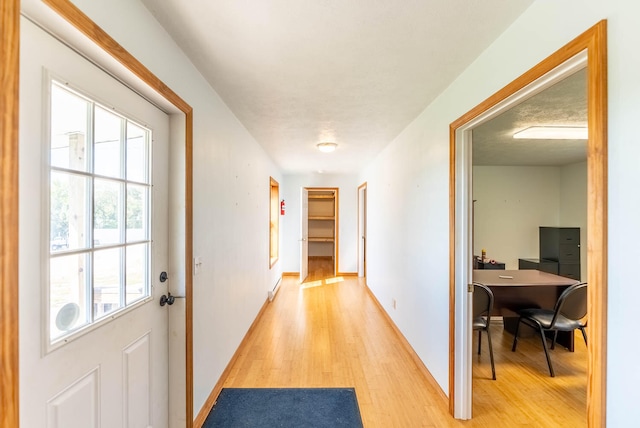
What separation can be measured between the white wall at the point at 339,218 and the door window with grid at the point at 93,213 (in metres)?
4.93

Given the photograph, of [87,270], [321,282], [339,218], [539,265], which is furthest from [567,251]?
[87,270]

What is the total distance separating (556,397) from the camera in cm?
215

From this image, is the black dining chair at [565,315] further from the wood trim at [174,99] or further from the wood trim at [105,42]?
the wood trim at [105,42]

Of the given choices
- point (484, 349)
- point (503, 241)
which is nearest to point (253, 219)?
point (484, 349)

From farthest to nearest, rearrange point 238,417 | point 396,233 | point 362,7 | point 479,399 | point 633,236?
point 396,233
point 479,399
point 238,417
point 362,7
point 633,236

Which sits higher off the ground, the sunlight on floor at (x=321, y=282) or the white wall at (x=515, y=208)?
the white wall at (x=515, y=208)

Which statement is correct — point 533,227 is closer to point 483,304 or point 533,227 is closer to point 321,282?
point 483,304

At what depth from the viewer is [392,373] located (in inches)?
96.3

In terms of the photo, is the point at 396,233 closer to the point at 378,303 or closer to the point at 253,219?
the point at 378,303

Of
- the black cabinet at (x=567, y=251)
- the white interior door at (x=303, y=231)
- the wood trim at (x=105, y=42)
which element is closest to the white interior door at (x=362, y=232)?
the white interior door at (x=303, y=231)

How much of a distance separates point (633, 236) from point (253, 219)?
309cm

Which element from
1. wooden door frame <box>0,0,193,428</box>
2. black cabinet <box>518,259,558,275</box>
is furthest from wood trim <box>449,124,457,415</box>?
black cabinet <box>518,259,558,275</box>

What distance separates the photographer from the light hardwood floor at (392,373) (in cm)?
196

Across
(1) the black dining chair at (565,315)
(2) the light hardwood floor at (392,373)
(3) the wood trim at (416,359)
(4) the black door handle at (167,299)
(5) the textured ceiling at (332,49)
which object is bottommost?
(2) the light hardwood floor at (392,373)
